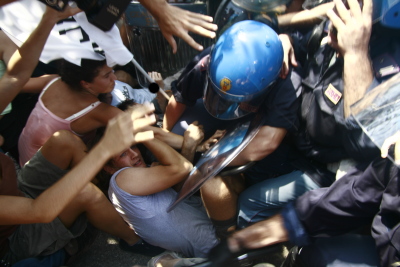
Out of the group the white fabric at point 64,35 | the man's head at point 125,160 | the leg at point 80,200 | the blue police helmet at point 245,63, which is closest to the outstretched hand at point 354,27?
the blue police helmet at point 245,63

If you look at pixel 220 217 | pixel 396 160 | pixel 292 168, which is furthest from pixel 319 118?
pixel 220 217

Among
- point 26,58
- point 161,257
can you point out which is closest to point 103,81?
point 26,58

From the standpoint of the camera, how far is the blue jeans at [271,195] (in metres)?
2.10

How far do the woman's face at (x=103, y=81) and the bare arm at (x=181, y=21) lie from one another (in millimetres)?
659

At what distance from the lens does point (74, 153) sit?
7.29 feet

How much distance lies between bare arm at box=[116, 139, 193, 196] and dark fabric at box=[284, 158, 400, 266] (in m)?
0.78

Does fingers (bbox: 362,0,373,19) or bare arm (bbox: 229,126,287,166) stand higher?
fingers (bbox: 362,0,373,19)

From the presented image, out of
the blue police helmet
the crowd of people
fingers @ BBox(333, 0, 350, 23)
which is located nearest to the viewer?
the crowd of people

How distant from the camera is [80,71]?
219 cm

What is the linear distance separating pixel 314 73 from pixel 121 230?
184 cm

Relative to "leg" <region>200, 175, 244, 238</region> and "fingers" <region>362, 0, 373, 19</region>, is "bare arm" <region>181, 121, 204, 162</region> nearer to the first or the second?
"leg" <region>200, 175, 244, 238</region>

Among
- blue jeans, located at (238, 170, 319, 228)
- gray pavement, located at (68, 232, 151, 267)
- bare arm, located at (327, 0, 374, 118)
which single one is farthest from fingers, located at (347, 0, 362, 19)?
gray pavement, located at (68, 232, 151, 267)

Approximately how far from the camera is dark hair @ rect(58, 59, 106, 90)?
7.15 ft

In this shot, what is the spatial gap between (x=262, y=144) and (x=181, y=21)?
3.22ft
